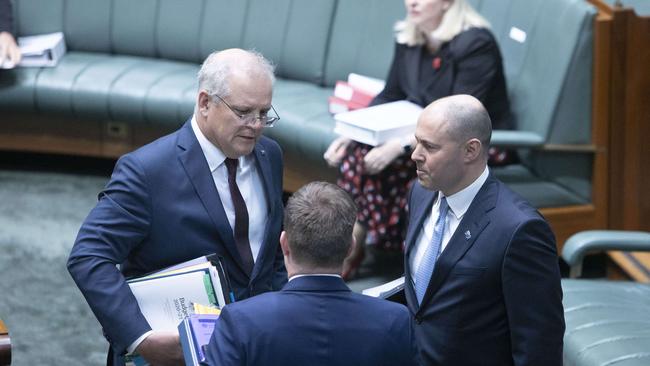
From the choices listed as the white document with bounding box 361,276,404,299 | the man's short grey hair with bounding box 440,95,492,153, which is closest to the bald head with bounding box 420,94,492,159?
the man's short grey hair with bounding box 440,95,492,153

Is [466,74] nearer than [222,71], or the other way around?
[222,71]

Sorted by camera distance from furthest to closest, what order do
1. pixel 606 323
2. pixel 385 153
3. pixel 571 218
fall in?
pixel 571 218 < pixel 385 153 < pixel 606 323

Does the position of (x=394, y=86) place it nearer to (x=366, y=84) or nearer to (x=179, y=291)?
(x=366, y=84)

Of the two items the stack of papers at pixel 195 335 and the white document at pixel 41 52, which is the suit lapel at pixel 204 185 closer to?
the stack of papers at pixel 195 335

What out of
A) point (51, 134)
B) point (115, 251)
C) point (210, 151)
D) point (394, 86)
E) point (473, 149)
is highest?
point (473, 149)

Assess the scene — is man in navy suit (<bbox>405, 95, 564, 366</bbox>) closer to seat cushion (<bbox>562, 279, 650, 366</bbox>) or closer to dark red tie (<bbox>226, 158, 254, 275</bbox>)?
dark red tie (<bbox>226, 158, 254, 275</bbox>)

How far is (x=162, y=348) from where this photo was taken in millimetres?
2770

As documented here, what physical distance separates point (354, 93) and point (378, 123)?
0.69 m

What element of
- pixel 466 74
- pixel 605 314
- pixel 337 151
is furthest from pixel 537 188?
pixel 605 314

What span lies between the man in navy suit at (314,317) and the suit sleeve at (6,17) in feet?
13.4

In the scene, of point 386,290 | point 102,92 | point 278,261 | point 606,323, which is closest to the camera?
point 386,290

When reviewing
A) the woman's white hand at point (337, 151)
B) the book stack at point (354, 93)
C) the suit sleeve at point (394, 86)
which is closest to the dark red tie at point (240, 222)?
the woman's white hand at point (337, 151)

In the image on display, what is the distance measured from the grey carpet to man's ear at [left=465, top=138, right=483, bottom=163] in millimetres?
1874

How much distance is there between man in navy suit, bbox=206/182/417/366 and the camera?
2324 mm
